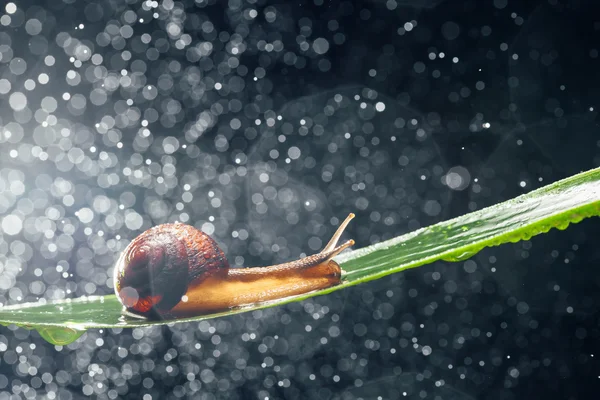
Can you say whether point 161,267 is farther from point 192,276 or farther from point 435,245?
point 435,245

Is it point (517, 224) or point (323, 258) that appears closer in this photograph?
point (517, 224)

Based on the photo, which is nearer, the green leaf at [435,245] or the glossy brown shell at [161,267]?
the green leaf at [435,245]

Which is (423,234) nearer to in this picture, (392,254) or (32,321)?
(392,254)

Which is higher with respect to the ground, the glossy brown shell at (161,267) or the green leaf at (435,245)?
the green leaf at (435,245)

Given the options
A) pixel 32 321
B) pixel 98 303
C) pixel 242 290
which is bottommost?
pixel 242 290

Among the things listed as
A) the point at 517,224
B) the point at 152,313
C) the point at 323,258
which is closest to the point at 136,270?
the point at 152,313

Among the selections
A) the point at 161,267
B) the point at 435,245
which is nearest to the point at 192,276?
the point at 161,267
